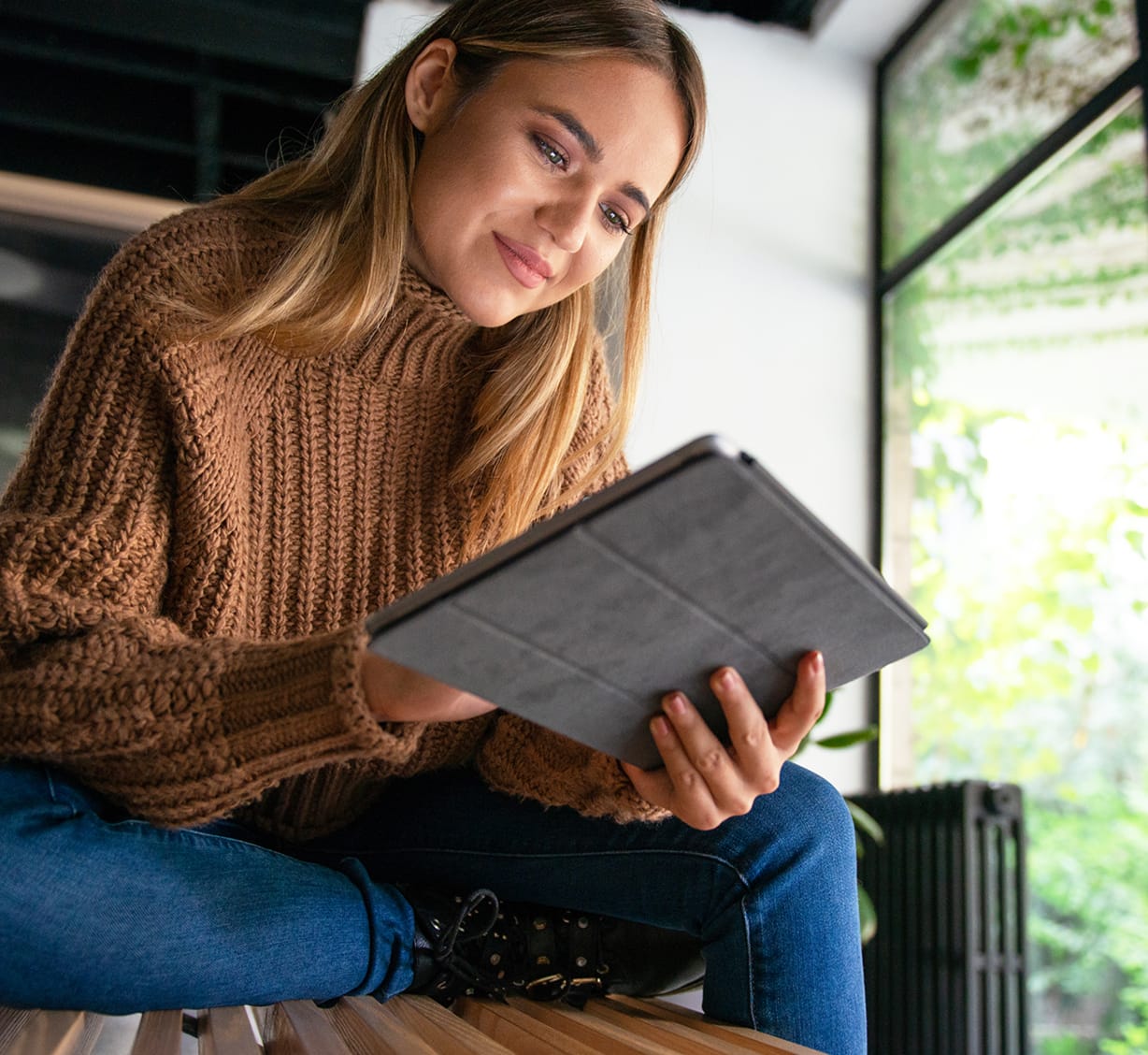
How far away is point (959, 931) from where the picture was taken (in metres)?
2.01

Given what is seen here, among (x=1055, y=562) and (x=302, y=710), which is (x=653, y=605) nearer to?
(x=302, y=710)

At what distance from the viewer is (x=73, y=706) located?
855 mm

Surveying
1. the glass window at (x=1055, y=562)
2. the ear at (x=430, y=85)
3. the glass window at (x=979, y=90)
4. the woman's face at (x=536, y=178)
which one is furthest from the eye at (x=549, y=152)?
the glass window at (x=979, y=90)

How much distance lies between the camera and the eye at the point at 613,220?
3.92ft

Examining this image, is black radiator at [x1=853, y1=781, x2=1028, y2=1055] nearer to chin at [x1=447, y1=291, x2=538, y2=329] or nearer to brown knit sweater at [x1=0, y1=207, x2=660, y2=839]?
brown knit sweater at [x1=0, y1=207, x2=660, y2=839]

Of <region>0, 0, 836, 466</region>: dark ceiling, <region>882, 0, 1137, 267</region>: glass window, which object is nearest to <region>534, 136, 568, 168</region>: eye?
<region>882, 0, 1137, 267</region>: glass window

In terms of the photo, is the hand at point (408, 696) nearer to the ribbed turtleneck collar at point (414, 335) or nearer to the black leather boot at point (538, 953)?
the black leather boot at point (538, 953)

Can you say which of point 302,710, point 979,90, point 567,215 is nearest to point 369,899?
point 302,710

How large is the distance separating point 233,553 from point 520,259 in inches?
15.9

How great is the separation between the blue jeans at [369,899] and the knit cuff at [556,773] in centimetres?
3

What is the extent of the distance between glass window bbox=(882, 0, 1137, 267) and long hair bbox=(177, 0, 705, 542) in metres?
1.57

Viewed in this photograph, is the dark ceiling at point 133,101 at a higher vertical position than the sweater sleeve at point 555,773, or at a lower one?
higher

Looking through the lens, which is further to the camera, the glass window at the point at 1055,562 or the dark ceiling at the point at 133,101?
the dark ceiling at the point at 133,101

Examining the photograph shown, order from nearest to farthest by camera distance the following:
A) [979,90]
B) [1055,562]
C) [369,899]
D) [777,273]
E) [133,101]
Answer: [369,899] → [1055,562] → [979,90] → [777,273] → [133,101]
